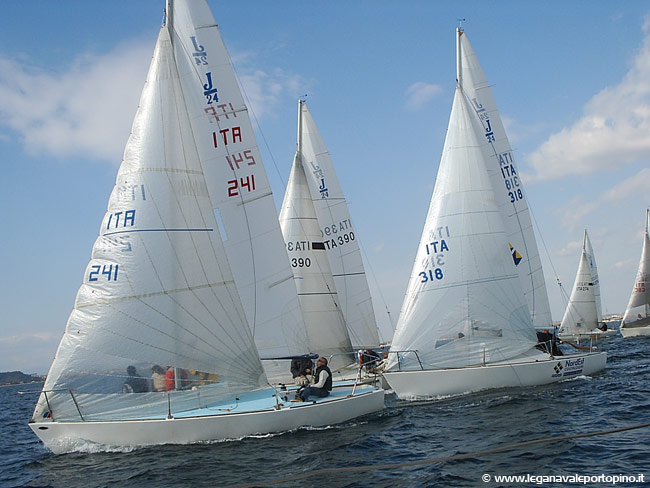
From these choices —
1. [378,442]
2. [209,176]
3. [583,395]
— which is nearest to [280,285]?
[209,176]

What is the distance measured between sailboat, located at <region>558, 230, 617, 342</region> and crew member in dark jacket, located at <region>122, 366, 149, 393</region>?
40.8m

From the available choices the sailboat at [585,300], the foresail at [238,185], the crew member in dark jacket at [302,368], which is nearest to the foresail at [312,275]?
the crew member in dark jacket at [302,368]

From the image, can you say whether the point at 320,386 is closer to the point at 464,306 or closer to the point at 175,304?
the point at 175,304

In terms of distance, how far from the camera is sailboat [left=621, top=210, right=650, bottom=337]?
44188 mm

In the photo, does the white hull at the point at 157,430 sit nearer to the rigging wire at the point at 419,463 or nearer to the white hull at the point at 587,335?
the rigging wire at the point at 419,463

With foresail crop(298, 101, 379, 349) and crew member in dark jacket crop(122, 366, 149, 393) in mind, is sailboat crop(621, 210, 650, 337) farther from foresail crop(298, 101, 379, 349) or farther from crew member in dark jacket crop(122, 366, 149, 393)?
crew member in dark jacket crop(122, 366, 149, 393)

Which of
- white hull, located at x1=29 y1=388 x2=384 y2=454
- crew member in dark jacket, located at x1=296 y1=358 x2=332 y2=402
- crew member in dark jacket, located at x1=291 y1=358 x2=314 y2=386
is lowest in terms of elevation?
white hull, located at x1=29 y1=388 x2=384 y2=454

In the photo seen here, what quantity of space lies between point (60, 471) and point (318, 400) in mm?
5137

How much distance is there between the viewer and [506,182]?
20.9 m

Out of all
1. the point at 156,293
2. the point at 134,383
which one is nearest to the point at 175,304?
the point at 156,293

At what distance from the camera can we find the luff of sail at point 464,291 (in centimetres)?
1597

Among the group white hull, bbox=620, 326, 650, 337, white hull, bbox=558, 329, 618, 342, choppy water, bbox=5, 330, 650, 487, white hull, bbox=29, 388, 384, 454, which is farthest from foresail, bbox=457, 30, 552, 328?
white hull, bbox=620, 326, 650, 337

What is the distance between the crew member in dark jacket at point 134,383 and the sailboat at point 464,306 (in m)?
6.86

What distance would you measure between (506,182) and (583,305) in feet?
96.8
